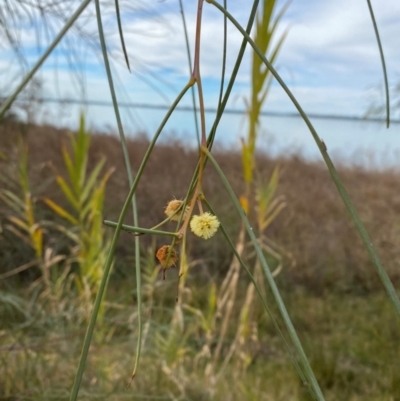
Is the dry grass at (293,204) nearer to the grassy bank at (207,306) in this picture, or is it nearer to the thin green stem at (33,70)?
the grassy bank at (207,306)

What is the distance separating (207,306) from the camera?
75.8 inches

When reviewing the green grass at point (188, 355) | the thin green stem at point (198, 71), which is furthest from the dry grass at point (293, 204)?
the thin green stem at point (198, 71)

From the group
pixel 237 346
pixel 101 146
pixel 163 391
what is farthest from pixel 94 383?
pixel 101 146

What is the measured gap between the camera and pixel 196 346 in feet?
5.14

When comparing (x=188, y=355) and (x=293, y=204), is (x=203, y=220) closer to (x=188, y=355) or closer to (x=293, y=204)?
(x=188, y=355)

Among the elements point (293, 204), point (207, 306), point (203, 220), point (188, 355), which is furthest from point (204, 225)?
point (293, 204)

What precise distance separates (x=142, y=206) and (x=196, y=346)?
1.04 metres

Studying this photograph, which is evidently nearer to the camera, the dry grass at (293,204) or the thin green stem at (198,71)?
the thin green stem at (198,71)

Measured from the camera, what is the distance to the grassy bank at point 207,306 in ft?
2.93

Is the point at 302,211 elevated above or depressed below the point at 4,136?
below

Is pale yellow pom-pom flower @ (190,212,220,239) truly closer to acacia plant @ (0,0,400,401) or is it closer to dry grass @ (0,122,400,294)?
acacia plant @ (0,0,400,401)

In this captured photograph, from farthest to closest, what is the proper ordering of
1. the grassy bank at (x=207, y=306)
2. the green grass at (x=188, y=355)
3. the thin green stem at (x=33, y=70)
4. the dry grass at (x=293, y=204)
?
the dry grass at (x=293, y=204) < the grassy bank at (x=207, y=306) < the green grass at (x=188, y=355) < the thin green stem at (x=33, y=70)

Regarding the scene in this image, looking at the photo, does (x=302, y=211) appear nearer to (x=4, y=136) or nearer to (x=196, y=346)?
(x=196, y=346)

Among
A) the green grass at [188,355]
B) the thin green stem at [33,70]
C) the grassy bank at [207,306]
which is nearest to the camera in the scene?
the thin green stem at [33,70]
